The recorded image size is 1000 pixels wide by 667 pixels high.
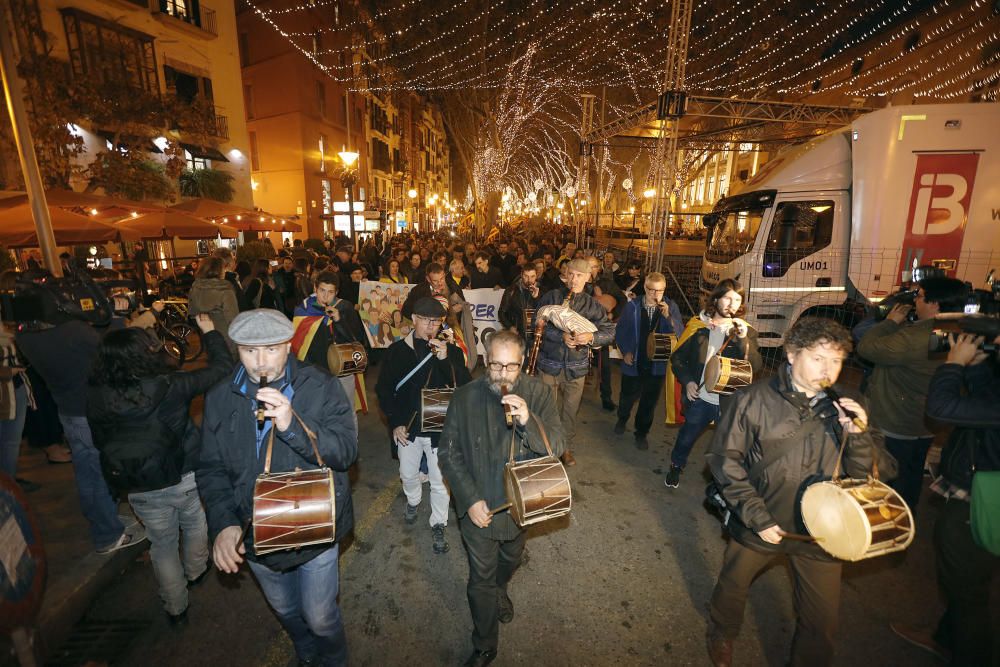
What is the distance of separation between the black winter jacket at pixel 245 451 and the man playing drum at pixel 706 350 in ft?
9.70

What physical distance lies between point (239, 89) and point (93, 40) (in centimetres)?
693

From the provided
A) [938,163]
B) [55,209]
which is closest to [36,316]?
[55,209]

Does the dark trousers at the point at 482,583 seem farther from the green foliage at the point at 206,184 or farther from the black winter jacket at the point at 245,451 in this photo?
the green foliage at the point at 206,184

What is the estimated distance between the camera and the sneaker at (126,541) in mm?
3533

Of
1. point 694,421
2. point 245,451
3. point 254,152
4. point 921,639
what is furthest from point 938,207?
point 254,152

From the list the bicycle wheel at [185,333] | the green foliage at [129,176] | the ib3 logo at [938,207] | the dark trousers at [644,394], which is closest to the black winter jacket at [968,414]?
the dark trousers at [644,394]

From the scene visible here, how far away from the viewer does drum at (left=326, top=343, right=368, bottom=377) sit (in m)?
4.37

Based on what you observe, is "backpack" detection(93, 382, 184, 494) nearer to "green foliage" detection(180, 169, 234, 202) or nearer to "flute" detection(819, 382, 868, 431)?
"flute" detection(819, 382, 868, 431)

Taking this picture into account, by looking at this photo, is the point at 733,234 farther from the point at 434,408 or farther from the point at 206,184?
the point at 206,184

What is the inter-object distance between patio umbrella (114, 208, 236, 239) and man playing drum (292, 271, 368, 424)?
6230mm

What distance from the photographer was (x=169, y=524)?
3.00 metres

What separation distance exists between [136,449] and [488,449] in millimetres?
2037

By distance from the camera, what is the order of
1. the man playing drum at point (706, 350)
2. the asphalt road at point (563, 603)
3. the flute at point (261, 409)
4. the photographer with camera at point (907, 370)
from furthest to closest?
the man playing drum at point (706, 350), the photographer with camera at point (907, 370), the asphalt road at point (563, 603), the flute at point (261, 409)

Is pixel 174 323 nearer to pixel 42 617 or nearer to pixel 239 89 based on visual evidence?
pixel 42 617
